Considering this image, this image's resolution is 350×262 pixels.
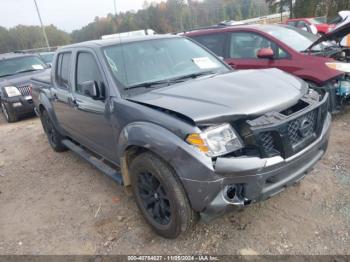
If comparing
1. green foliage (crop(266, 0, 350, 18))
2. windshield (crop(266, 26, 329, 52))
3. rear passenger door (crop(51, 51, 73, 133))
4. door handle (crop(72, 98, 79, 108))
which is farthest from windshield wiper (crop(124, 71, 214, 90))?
green foliage (crop(266, 0, 350, 18))

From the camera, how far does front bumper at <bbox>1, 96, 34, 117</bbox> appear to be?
8.10 meters

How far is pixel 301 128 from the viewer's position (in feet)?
8.15

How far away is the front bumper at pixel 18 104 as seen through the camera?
810 centimetres

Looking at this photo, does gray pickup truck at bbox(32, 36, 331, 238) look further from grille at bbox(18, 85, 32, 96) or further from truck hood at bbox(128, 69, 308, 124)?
grille at bbox(18, 85, 32, 96)

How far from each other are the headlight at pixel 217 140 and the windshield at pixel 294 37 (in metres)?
3.62

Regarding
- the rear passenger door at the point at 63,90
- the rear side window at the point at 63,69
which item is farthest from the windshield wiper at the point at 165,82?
the rear side window at the point at 63,69

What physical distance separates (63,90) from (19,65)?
5952mm

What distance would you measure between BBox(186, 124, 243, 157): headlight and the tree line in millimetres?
1837

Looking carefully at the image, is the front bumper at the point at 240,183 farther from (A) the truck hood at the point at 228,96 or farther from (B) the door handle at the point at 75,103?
(B) the door handle at the point at 75,103

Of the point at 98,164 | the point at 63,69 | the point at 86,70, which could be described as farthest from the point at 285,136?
the point at 63,69

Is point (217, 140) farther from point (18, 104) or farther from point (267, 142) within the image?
point (18, 104)

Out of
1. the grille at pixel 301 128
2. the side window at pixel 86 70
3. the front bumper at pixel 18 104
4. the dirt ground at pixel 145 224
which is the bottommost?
the dirt ground at pixel 145 224

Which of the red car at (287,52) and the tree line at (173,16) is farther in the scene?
the tree line at (173,16)

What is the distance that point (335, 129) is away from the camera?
15.5 ft
